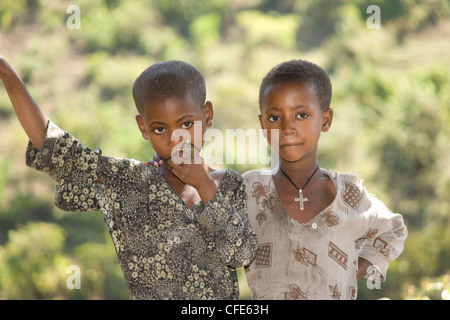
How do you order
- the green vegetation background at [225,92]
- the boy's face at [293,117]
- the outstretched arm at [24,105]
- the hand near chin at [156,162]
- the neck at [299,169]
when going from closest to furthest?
the outstretched arm at [24,105], the hand near chin at [156,162], the boy's face at [293,117], the neck at [299,169], the green vegetation background at [225,92]

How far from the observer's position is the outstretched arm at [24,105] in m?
1.42

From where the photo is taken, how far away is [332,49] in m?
11.0

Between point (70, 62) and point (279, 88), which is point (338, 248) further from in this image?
point (70, 62)

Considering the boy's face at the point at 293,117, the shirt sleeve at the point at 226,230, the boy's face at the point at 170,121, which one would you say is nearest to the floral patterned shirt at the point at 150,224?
the shirt sleeve at the point at 226,230

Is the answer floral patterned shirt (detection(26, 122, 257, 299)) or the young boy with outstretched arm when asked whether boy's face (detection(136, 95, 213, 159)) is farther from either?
floral patterned shirt (detection(26, 122, 257, 299))

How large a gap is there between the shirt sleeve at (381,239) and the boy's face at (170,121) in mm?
657

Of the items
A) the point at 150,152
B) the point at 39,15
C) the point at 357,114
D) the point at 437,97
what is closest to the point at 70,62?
the point at 39,15

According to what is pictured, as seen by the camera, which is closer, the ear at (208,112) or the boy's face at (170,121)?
the boy's face at (170,121)

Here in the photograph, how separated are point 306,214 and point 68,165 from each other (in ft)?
2.37

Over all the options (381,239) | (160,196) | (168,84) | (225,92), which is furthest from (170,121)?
(225,92)

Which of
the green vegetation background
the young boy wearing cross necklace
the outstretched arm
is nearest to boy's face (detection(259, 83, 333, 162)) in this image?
the young boy wearing cross necklace

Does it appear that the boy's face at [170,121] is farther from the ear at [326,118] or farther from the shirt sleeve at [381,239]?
the shirt sleeve at [381,239]

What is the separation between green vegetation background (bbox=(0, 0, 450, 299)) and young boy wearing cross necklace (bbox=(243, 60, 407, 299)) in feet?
16.4

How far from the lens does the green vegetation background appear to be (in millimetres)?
7918
